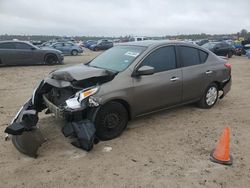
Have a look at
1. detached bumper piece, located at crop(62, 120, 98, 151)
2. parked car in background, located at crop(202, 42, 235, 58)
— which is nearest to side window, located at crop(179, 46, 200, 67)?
detached bumper piece, located at crop(62, 120, 98, 151)

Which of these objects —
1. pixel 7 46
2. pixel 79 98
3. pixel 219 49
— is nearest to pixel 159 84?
pixel 79 98

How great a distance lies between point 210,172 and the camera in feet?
14.1

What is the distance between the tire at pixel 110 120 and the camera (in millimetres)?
5227

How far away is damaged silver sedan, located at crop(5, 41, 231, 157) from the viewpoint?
4.95m

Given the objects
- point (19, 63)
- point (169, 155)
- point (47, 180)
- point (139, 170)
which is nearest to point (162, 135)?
point (169, 155)

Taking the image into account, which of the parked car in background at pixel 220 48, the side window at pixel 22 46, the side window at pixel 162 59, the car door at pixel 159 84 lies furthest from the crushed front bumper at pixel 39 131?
the parked car in background at pixel 220 48

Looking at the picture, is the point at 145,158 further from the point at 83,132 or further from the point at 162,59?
the point at 162,59

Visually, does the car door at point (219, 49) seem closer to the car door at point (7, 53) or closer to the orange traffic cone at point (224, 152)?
the car door at point (7, 53)

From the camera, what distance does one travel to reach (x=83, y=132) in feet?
15.9

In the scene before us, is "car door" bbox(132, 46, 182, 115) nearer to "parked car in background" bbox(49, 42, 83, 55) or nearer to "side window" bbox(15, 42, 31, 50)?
"side window" bbox(15, 42, 31, 50)

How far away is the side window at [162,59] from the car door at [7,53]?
12659 mm

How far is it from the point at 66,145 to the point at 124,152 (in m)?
1.01

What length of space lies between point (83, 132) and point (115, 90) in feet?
3.14

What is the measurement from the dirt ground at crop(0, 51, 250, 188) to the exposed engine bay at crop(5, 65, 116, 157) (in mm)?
232
